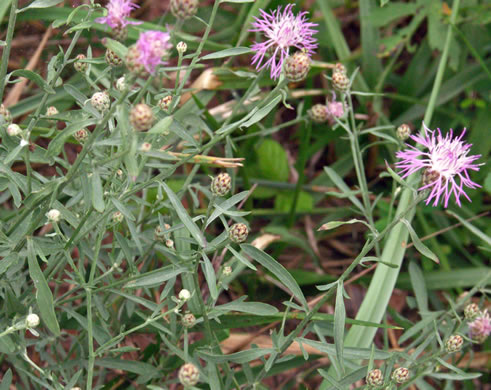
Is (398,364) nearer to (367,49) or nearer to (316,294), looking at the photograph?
(316,294)

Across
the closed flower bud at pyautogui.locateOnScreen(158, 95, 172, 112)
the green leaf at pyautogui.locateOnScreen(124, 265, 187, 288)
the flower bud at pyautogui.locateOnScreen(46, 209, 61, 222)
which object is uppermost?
the closed flower bud at pyautogui.locateOnScreen(158, 95, 172, 112)

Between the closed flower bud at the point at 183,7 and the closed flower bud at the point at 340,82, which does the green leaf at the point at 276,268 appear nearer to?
the closed flower bud at the point at 183,7

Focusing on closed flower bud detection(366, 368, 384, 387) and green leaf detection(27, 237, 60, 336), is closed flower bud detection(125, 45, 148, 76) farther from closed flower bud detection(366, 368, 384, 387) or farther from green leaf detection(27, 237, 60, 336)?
closed flower bud detection(366, 368, 384, 387)

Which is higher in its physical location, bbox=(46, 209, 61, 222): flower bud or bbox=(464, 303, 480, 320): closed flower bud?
bbox=(46, 209, 61, 222): flower bud

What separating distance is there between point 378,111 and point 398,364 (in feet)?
3.91

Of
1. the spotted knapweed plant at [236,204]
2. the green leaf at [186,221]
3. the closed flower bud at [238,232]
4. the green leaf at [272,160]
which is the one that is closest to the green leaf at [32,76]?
the spotted knapweed plant at [236,204]

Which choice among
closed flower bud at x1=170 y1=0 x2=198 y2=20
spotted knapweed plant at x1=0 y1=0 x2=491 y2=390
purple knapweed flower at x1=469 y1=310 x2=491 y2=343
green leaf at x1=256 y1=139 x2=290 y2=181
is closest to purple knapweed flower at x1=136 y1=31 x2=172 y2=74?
spotted knapweed plant at x1=0 y1=0 x2=491 y2=390

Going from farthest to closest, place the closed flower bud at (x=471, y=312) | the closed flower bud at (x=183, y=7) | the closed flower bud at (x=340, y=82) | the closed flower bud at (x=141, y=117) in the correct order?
the closed flower bud at (x=340, y=82) → the closed flower bud at (x=471, y=312) → the closed flower bud at (x=183, y=7) → the closed flower bud at (x=141, y=117)

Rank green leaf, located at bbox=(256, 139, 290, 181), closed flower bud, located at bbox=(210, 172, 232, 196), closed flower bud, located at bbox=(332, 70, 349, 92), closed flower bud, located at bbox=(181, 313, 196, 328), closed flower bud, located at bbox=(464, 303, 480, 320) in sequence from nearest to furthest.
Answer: closed flower bud, located at bbox=(210, 172, 232, 196)
closed flower bud, located at bbox=(181, 313, 196, 328)
closed flower bud, located at bbox=(464, 303, 480, 320)
closed flower bud, located at bbox=(332, 70, 349, 92)
green leaf, located at bbox=(256, 139, 290, 181)

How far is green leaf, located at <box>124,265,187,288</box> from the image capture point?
129 cm

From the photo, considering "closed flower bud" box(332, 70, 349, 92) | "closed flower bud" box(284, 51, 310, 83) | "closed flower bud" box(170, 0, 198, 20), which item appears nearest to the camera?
"closed flower bud" box(170, 0, 198, 20)

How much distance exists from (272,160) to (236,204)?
31cm

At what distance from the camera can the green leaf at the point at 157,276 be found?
50.7 inches

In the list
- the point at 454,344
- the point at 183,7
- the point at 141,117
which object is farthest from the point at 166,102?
the point at 454,344
